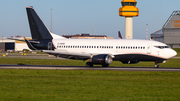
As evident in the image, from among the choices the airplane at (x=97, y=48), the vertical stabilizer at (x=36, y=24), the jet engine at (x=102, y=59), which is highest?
the vertical stabilizer at (x=36, y=24)

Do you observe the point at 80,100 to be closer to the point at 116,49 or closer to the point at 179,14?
the point at 116,49

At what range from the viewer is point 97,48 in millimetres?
41781

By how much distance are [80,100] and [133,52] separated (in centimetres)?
2540

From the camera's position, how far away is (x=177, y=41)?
435 ft

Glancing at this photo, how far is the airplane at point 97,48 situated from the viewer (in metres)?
39.7

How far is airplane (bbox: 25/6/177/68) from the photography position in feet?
130

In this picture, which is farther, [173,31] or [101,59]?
[173,31]

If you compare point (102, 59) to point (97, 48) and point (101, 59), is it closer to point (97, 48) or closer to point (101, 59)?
point (101, 59)

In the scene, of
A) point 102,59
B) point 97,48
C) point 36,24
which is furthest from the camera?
point 36,24

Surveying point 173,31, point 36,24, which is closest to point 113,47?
point 36,24

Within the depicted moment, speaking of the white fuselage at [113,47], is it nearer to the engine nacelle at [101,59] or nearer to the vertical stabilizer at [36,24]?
the engine nacelle at [101,59]

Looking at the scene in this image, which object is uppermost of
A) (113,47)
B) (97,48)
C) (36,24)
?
(36,24)

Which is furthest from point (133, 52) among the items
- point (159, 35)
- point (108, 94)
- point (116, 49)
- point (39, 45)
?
point (159, 35)

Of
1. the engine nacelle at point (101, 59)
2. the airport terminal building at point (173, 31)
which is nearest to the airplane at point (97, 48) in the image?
the engine nacelle at point (101, 59)
